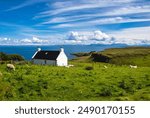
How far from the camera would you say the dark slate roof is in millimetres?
50812

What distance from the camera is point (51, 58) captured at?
166 ft

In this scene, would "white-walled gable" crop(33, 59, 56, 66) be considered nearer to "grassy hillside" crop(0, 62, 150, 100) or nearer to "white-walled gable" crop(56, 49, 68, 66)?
"white-walled gable" crop(56, 49, 68, 66)

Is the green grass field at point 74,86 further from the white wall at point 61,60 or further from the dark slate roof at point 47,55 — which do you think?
the dark slate roof at point 47,55

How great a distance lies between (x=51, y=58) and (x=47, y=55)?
168cm

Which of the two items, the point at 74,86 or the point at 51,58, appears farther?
the point at 51,58

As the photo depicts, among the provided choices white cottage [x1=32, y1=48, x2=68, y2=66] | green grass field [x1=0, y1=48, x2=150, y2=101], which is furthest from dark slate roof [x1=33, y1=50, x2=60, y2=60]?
green grass field [x1=0, y1=48, x2=150, y2=101]

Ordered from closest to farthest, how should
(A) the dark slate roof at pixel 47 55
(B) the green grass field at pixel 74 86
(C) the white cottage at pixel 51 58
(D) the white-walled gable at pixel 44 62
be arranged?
(B) the green grass field at pixel 74 86
(C) the white cottage at pixel 51 58
(D) the white-walled gable at pixel 44 62
(A) the dark slate roof at pixel 47 55

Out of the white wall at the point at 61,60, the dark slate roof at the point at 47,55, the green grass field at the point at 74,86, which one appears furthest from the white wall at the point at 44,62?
the green grass field at the point at 74,86

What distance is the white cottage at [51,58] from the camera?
49781 millimetres

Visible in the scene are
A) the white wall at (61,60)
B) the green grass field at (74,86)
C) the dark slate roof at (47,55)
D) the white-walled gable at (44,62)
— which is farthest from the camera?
the dark slate roof at (47,55)

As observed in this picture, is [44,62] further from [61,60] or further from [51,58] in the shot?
[61,60]

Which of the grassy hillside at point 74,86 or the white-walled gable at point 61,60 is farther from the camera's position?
the white-walled gable at point 61,60

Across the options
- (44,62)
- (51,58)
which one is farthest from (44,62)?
(51,58)

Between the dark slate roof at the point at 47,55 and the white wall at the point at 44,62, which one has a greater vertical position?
the dark slate roof at the point at 47,55
